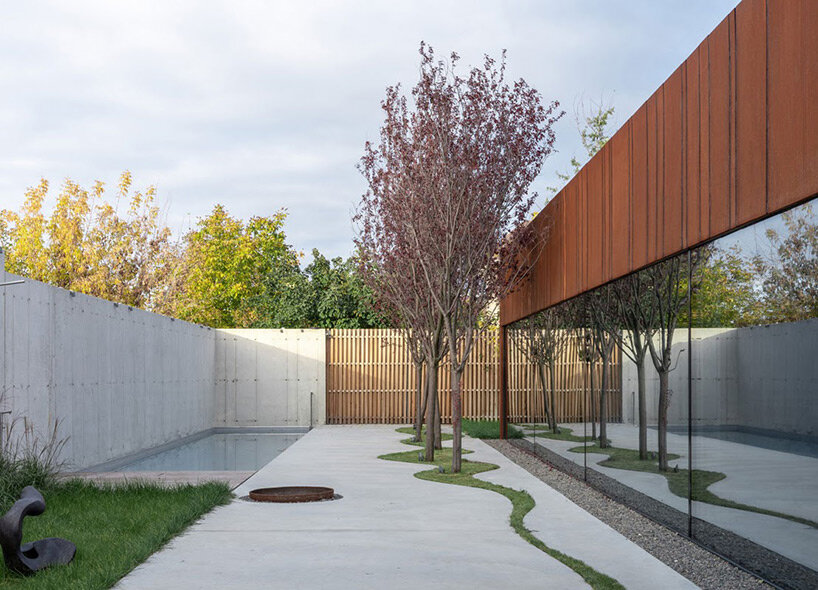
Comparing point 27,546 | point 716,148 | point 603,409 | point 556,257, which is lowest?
point 27,546

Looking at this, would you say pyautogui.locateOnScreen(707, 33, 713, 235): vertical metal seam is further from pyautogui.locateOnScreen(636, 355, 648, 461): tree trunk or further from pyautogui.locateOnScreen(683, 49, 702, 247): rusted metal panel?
pyautogui.locateOnScreen(636, 355, 648, 461): tree trunk

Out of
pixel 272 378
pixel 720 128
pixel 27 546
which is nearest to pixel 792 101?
pixel 720 128

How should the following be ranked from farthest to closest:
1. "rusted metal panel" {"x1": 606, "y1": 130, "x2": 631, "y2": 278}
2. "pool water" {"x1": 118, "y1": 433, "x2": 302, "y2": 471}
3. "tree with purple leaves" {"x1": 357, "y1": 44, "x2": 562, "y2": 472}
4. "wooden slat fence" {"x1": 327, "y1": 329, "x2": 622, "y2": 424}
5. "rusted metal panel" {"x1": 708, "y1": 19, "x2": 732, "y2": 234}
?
"wooden slat fence" {"x1": 327, "y1": 329, "x2": 622, "y2": 424} → "pool water" {"x1": 118, "y1": 433, "x2": 302, "y2": 471} → "tree with purple leaves" {"x1": 357, "y1": 44, "x2": 562, "y2": 472} → "rusted metal panel" {"x1": 606, "y1": 130, "x2": 631, "y2": 278} → "rusted metal panel" {"x1": 708, "y1": 19, "x2": 732, "y2": 234}

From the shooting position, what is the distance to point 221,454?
15359 millimetres

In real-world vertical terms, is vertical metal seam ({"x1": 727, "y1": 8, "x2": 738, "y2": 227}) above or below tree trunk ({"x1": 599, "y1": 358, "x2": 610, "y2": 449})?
above

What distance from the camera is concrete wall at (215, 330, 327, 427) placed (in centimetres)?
2048

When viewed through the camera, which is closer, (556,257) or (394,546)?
(394,546)

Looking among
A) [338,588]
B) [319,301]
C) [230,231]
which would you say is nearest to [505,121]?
[338,588]

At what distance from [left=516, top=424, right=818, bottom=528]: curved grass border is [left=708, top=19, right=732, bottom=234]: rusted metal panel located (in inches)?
66.8

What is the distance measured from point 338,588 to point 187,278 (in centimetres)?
2722

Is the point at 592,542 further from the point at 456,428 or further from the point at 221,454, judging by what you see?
the point at 221,454

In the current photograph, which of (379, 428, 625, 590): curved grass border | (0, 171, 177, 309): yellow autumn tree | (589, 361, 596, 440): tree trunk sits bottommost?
(379, 428, 625, 590): curved grass border

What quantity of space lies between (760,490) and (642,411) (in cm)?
245

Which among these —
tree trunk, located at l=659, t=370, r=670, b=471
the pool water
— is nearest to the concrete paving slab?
tree trunk, located at l=659, t=370, r=670, b=471
